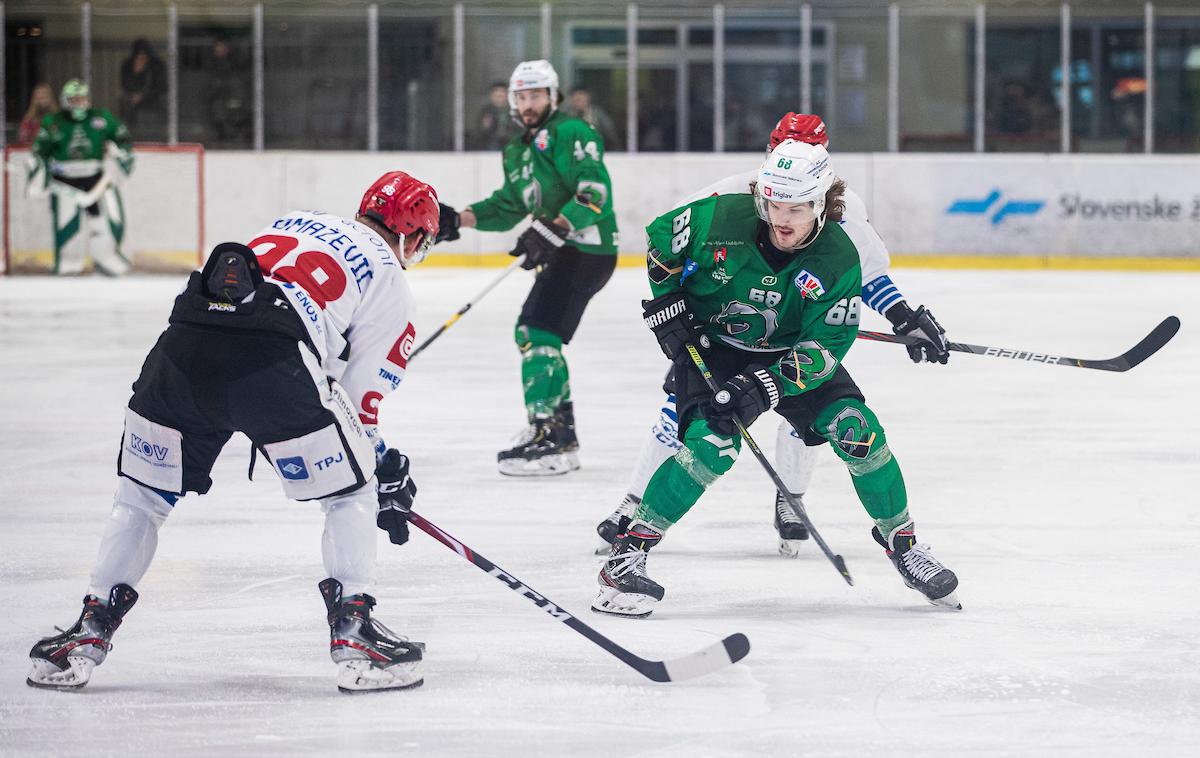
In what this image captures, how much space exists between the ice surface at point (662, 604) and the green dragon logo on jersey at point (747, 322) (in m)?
0.55

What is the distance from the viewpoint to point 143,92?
48.0 ft

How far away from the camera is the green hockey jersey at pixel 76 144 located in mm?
12742

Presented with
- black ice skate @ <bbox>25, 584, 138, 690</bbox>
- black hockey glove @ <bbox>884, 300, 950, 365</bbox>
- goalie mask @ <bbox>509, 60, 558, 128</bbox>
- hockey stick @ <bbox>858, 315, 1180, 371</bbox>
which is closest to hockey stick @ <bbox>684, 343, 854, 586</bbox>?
black hockey glove @ <bbox>884, 300, 950, 365</bbox>

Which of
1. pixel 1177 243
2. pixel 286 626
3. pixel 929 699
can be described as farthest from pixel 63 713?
pixel 1177 243

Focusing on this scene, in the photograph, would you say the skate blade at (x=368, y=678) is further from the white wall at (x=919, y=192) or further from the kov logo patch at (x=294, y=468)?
the white wall at (x=919, y=192)

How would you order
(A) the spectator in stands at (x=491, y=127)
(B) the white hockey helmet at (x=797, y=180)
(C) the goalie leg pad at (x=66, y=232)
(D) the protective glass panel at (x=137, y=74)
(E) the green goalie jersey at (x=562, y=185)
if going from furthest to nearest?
(D) the protective glass panel at (x=137, y=74)
(A) the spectator in stands at (x=491, y=127)
(C) the goalie leg pad at (x=66, y=232)
(E) the green goalie jersey at (x=562, y=185)
(B) the white hockey helmet at (x=797, y=180)

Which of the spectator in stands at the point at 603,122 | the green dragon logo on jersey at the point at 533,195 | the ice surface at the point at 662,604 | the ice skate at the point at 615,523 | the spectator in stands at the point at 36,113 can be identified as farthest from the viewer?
the spectator in stands at the point at 603,122

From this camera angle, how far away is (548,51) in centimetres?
1484

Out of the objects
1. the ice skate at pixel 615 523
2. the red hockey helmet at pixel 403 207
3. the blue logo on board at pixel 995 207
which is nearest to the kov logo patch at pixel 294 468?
the red hockey helmet at pixel 403 207

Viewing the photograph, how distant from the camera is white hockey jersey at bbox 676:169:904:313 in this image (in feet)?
13.0

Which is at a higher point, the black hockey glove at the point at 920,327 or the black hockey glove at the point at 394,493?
the black hockey glove at the point at 920,327

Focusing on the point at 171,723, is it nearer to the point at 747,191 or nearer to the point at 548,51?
the point at 747,191

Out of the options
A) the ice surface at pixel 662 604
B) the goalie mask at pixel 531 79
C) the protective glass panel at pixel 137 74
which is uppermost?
the protective glass panel at pixel 137 74

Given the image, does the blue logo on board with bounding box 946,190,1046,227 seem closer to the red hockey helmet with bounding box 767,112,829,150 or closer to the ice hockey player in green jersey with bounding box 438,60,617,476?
the ice hockey player in green jersey with bounding box 438,60,617,476
